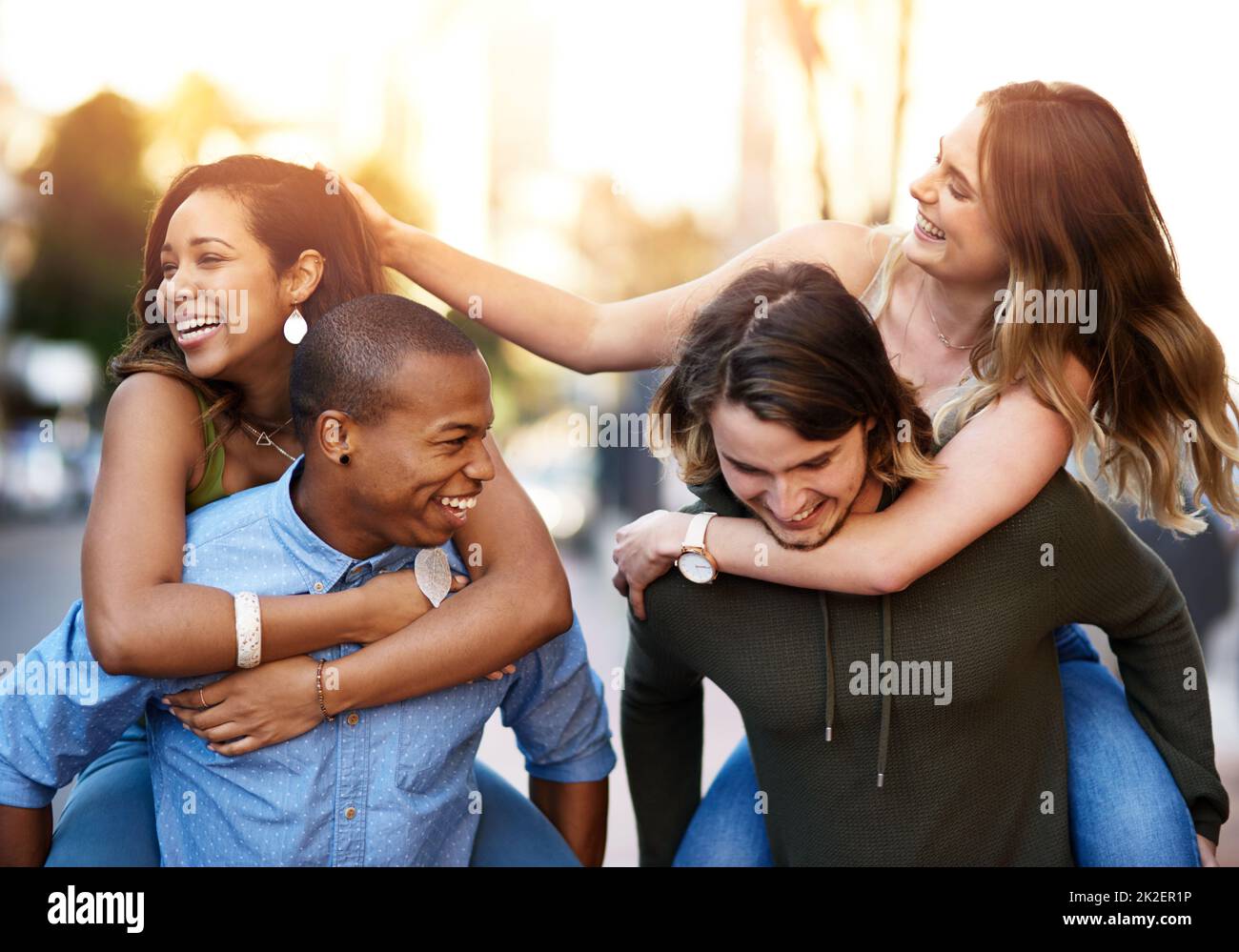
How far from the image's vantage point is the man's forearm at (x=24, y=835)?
7.40 feet

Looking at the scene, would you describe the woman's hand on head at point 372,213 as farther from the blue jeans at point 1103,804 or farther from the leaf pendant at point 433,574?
the blue jeans at point 1103,804

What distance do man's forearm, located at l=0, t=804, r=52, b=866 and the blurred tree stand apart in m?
15.5

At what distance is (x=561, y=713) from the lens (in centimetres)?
260

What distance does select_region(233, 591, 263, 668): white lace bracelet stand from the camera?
2.15 meters

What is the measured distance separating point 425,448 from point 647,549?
1.51ft

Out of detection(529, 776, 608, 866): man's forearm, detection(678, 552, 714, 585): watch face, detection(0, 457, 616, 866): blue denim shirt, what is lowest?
detection(529, 776, 608, 866): man's forearm

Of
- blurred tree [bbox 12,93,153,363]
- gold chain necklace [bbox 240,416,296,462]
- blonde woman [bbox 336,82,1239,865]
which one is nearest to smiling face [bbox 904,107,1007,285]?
blonde woman [bbox 336,82,1239,865]

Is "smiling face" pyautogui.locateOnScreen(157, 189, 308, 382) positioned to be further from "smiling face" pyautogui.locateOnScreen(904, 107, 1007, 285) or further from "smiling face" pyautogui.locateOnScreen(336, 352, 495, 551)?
"smiling face" pyautogui.locateOnScreen(904, 107, 1007, 285)

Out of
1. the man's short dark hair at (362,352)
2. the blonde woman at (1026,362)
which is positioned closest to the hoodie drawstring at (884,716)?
the blonde woman at (1026,362)

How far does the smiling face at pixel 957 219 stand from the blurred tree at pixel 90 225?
15.7 meters

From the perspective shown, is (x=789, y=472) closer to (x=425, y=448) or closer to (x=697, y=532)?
(x=697, y=532)

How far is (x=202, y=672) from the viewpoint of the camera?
216cm
